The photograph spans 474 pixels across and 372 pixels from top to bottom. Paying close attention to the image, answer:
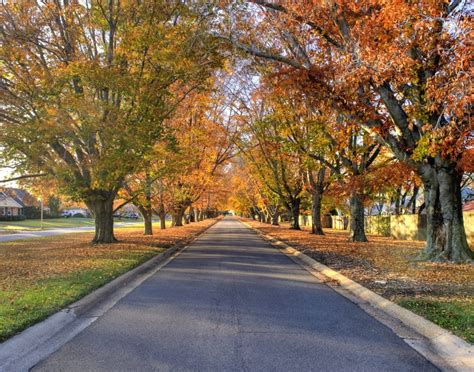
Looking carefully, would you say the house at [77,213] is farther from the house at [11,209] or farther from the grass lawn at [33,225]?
the grass lawn at [33,225]

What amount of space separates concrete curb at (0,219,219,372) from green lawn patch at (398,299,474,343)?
498 centimetres

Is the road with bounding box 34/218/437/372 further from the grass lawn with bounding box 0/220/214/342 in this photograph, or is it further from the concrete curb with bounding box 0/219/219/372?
the grass lawn with bounding box 0/220/214/342

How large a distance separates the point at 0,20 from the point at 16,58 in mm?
1498

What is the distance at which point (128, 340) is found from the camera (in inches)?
210

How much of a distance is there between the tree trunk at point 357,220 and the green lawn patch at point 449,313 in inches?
573

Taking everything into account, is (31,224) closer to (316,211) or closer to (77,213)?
(316,211)

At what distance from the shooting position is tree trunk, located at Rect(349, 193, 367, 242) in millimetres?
21516

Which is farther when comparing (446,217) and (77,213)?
(77,213)

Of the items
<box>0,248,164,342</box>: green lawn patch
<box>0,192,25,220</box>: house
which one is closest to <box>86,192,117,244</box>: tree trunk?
<box>0,248,164,342</box>: green lawn patch

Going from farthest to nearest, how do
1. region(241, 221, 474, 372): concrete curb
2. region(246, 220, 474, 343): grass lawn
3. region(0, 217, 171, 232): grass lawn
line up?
region(0, 217, 171, 232): grass lawn
region(246, 220, 474, 343): grass lawn
region(241, 221, 474, 372): concrete curb

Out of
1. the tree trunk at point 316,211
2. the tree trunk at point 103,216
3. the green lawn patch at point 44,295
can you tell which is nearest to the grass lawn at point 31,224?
the tree trunk at point 103,216

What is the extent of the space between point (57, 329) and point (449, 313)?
569cm

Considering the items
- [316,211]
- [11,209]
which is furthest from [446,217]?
[11,209]

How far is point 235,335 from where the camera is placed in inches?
216
